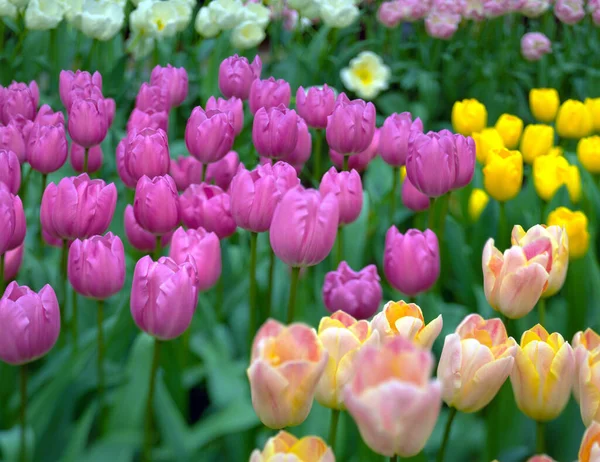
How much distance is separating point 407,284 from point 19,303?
572 mm

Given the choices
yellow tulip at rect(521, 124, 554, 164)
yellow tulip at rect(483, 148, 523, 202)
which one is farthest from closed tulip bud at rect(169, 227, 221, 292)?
A: yellow tulip at rect(521, 124, 554, 164)

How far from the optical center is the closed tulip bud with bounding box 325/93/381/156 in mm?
1398

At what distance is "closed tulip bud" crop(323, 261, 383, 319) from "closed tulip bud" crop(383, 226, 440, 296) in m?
0.05

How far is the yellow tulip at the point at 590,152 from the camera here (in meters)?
2.04

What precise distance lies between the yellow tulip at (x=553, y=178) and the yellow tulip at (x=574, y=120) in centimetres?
49

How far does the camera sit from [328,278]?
1.12 meters

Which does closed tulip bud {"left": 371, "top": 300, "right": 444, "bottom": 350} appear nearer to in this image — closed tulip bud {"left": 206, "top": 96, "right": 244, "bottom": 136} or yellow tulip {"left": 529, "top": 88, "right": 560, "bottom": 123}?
closed tulip bud {"left": 206, "top": 96, "right": 244, "bottom": 136}

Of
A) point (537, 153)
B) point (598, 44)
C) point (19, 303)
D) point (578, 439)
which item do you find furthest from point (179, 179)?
point (598, 44)

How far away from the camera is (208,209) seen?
1222mm

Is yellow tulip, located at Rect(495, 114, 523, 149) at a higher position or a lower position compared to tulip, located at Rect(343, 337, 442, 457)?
lower

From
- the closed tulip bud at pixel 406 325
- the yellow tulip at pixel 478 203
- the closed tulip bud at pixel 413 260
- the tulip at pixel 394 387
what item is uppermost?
the tulip at pixel 394 387

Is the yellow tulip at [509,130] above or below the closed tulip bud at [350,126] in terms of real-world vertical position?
below

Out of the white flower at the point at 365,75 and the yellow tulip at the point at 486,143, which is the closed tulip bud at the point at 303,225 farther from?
the white flower at the point at 365,75

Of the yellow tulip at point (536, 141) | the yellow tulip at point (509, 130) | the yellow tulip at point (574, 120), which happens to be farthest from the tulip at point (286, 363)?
the yellow tulip at point (574, 120)
